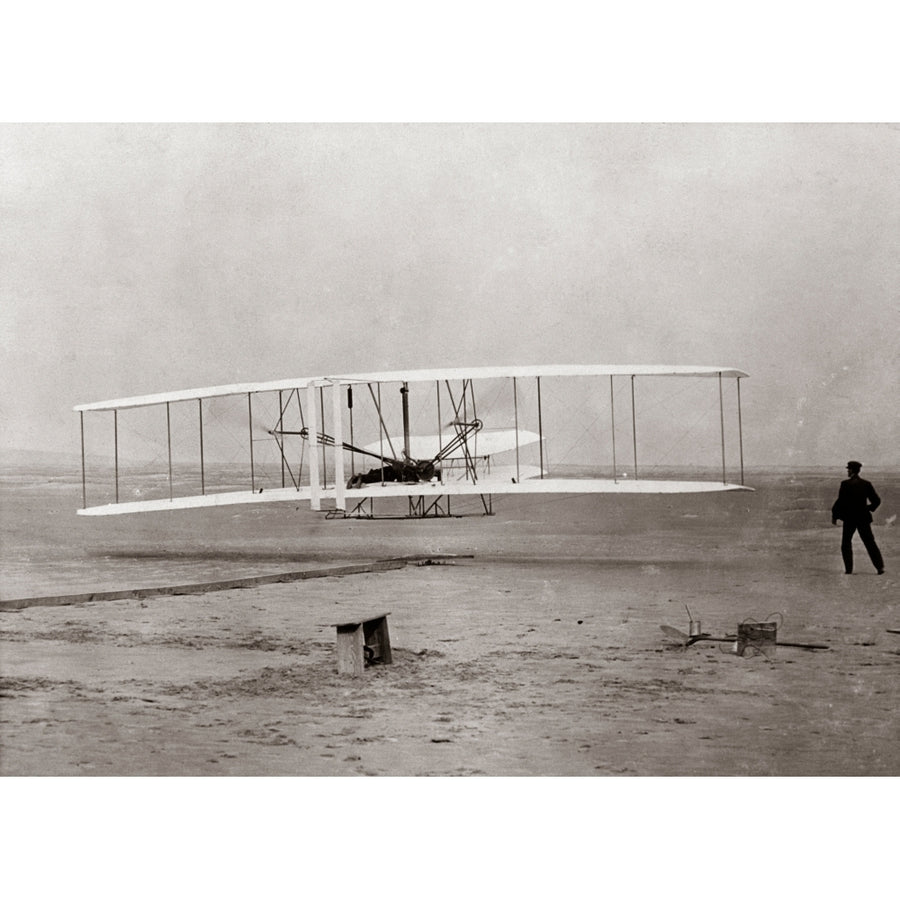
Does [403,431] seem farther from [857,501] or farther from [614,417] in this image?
[857,501]

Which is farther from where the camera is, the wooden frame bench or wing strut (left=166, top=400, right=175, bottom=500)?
wing strut (left=166, top=400, right=175, bottom=500)

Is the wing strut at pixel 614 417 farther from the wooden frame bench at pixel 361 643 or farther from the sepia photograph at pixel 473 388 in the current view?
the wooden frame bench at pixel 361 643

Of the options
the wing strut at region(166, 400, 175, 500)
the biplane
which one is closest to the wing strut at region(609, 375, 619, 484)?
the biplane

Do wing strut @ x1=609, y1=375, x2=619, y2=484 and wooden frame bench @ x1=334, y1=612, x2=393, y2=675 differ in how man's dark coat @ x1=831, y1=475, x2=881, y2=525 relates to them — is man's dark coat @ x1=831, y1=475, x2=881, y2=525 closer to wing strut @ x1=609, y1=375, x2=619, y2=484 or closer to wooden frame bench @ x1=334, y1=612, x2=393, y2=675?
wing strut @ x1=609, y1=375, x2=619, y2=484

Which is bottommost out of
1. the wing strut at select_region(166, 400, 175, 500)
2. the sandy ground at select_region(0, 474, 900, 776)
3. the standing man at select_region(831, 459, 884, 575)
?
the sandy ground at select_region(0, 474, 900, 776)

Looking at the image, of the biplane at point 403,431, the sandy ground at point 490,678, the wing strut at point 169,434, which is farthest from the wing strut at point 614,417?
the wing strut at point 169,434

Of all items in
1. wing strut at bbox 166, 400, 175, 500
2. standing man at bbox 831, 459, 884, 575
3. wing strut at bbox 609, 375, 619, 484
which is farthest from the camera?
wing strut at bbox 166, 400, 175, 500

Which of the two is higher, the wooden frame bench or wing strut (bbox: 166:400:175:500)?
wing strut (bbox: 166:400:175:500)
